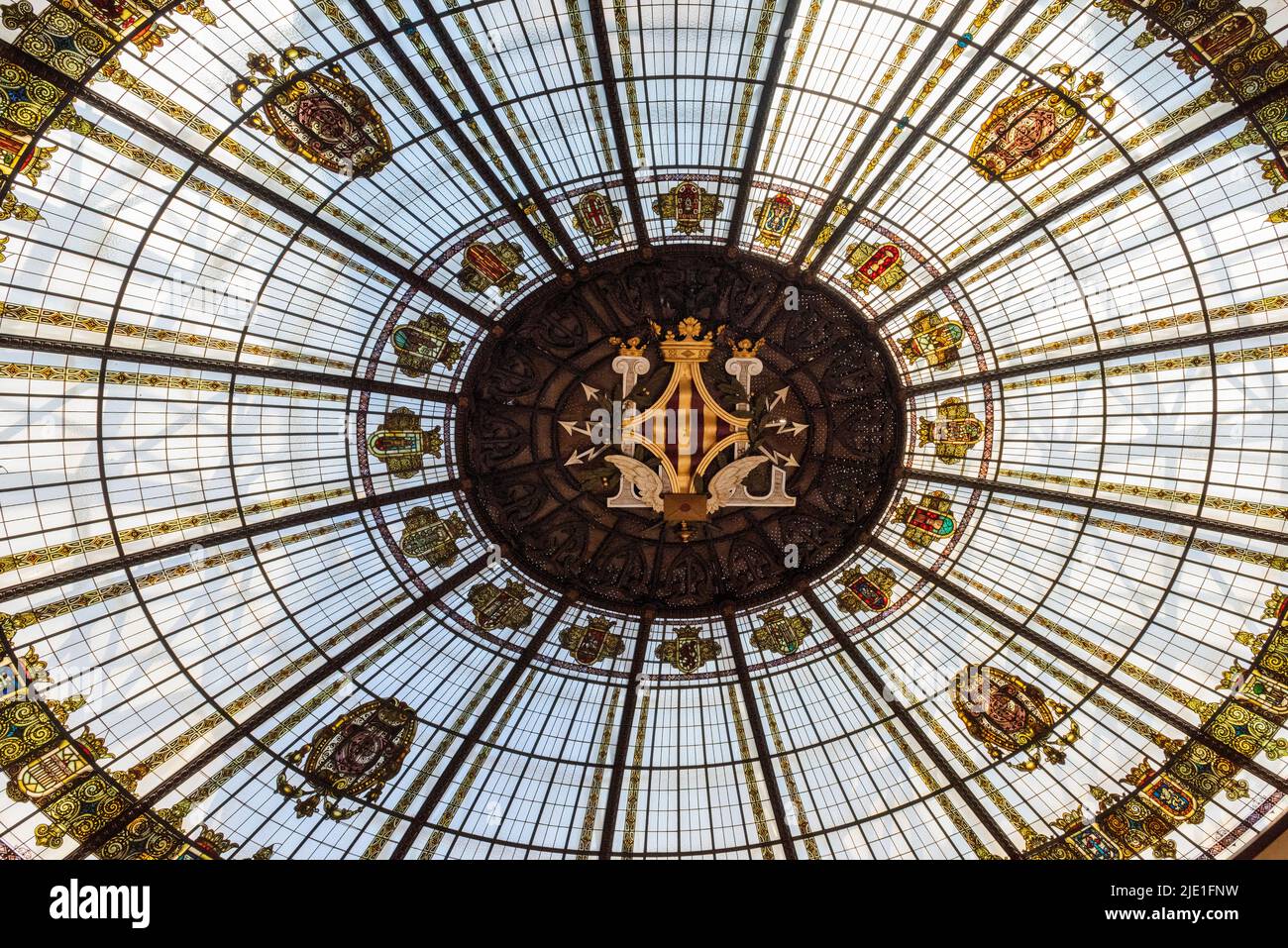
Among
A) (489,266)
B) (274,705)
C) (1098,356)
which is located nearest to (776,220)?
(489,266)

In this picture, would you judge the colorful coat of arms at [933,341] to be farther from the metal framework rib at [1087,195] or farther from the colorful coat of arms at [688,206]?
the colorful coat of arms at [688,206]

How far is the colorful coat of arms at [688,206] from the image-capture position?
17.7 m

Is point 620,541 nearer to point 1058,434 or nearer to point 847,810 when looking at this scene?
point 847,810

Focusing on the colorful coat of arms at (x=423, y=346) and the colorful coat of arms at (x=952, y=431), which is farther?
the colorful coat of arms at (x=952, y=431)

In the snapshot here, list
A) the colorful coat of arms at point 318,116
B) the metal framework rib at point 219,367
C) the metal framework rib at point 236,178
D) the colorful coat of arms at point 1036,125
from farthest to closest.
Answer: the colorful coat of arms at point 1036,125, the metal framework rib at point 219,367, the colorful coat of arms at point 318,116, the metal framework rib at point 236,178

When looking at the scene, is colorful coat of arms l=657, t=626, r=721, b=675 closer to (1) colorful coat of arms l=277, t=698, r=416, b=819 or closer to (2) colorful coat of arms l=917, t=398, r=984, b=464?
(1) colorful coat of arms l=277, t=698, r=416, b=819

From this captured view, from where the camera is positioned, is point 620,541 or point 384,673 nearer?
point 384,673

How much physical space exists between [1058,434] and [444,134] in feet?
55.1

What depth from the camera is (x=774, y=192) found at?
17.6 metres

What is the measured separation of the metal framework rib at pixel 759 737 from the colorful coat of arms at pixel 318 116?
585 inches

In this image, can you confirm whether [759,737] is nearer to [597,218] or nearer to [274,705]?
[274,705]

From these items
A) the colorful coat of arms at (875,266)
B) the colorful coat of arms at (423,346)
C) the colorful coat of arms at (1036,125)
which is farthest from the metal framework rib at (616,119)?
the colorful coat of arms at (1036,125)
